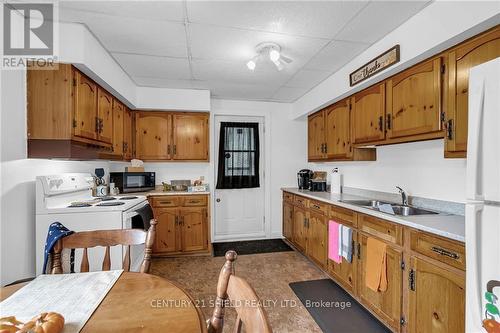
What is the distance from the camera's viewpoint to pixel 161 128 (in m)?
3.57

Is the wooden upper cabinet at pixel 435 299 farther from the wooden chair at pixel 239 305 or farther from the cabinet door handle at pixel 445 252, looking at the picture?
the wooden chair at pixel 239 305

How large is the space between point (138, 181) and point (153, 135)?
71 cm

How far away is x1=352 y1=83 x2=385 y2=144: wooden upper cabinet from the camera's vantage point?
228 cm

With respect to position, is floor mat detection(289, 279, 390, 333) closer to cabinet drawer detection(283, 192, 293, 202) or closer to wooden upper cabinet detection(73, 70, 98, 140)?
cabinet drawer detection(283, 192, 293, 202)

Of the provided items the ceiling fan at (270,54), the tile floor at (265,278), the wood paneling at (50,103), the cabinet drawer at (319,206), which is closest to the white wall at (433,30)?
the ceiling fan at (270,54)

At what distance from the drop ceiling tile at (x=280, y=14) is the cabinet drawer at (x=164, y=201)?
2.27 m

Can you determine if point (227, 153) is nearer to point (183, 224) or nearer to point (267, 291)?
point (183, 224)

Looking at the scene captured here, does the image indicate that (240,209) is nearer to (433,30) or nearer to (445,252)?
(445,252)

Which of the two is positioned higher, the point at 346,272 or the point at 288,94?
the point at 288,94

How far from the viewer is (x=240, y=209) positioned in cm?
414

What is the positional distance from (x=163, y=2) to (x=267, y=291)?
2.65 m

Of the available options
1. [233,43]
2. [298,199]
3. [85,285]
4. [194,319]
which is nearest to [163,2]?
[233,43]

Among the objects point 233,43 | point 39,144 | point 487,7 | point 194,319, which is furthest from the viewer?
point 233,43

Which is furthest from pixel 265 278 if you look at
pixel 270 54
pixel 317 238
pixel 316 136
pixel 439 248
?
pixel 270 54
